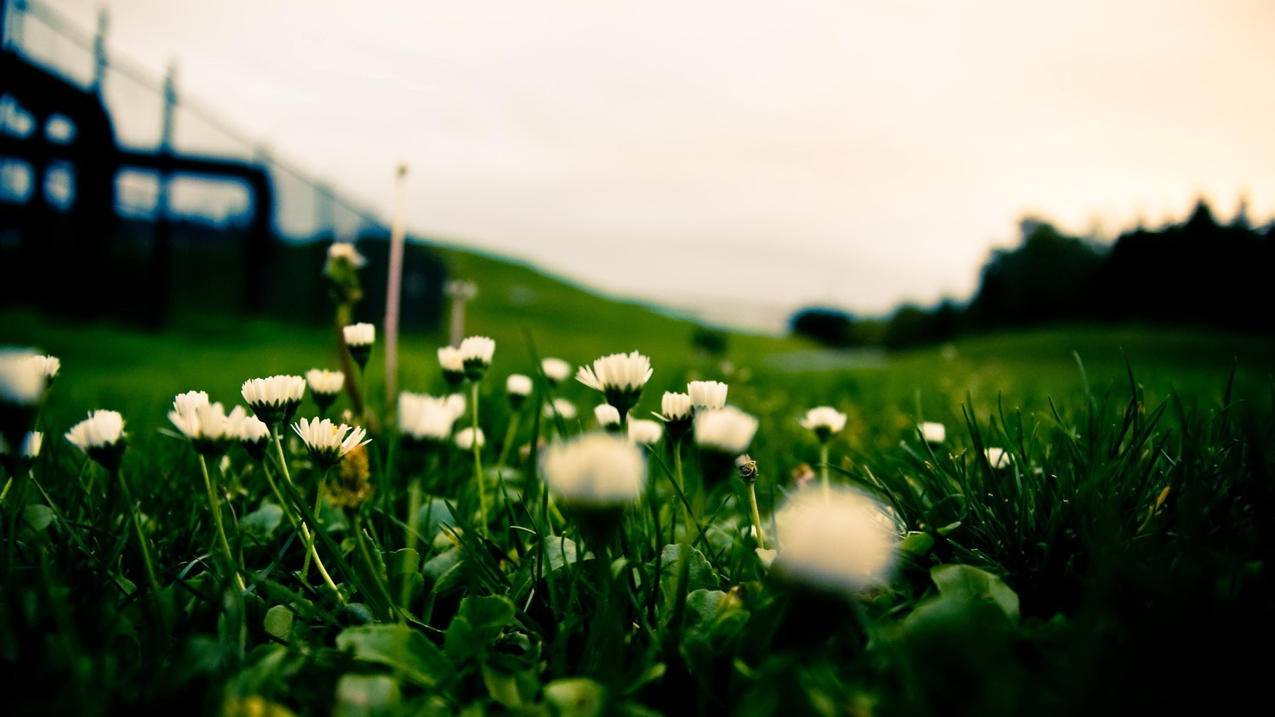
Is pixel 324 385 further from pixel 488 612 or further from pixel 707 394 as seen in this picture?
pixel 707 394

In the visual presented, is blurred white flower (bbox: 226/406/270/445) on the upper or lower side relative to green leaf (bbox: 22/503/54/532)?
upper

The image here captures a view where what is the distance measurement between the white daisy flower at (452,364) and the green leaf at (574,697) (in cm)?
72

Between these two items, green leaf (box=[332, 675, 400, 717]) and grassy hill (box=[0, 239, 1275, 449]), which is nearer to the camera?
→ green leaf (box=[332, 675, 400, 717])

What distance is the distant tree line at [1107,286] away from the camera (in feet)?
63.5

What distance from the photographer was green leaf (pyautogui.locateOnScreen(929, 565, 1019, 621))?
798 millimetres

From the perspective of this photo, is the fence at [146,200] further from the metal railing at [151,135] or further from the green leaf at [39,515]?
the green leaf at [39,515]

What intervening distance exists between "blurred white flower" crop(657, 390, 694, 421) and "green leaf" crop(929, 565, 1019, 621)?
15.3 inches

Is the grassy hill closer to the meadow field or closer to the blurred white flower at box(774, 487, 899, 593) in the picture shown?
the meadow field

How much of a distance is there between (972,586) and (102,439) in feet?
3.65

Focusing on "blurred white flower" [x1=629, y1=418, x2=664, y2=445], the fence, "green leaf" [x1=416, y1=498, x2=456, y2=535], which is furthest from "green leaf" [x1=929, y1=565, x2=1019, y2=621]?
the fence

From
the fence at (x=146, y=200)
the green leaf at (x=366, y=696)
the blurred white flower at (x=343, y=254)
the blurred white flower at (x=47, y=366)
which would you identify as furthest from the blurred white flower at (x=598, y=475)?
the fence at (x=146, y=200)

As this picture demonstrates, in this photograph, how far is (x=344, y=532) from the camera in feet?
4.05

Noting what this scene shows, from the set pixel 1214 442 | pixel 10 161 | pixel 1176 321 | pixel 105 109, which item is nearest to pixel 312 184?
pixel 105 109

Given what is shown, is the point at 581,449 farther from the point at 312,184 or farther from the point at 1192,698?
the point at 312,184
